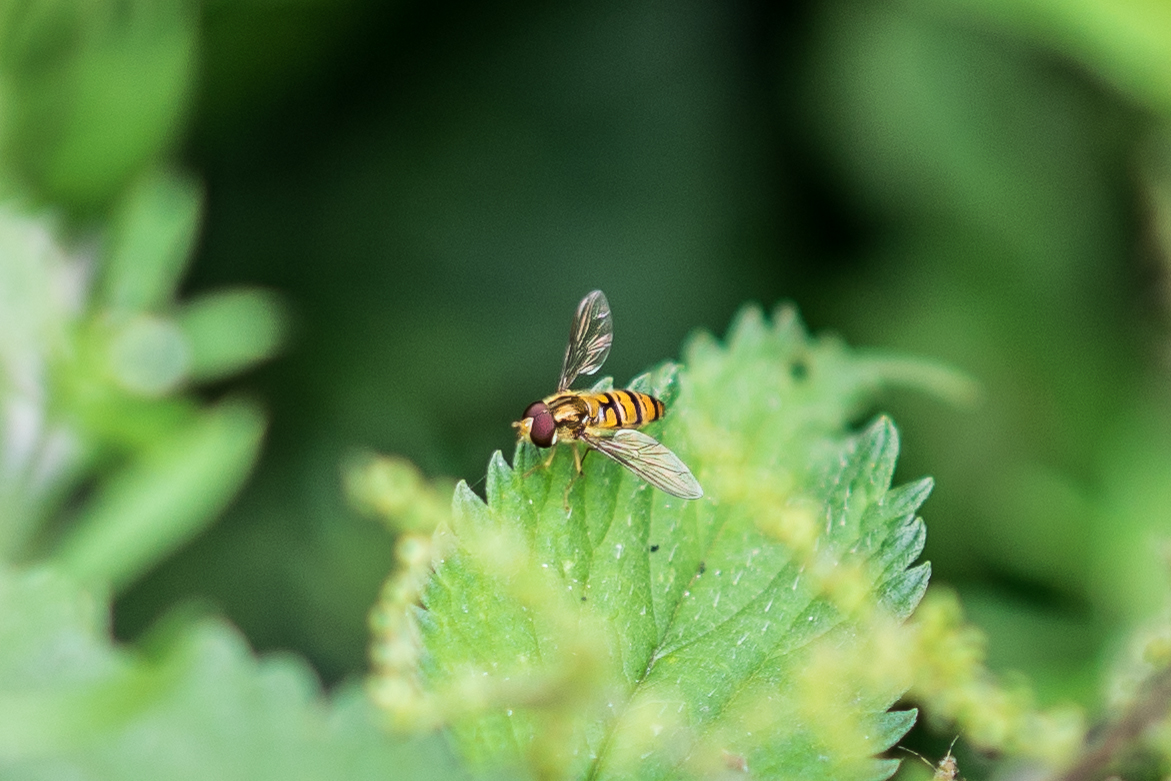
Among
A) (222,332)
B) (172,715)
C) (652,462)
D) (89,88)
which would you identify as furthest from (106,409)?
(172,715)

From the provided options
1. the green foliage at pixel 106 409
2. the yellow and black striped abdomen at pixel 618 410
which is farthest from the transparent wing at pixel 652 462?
the green foliage at pixel 106 409

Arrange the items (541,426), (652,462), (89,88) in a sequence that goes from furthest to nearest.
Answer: (89,88), (541,426), (652,462)

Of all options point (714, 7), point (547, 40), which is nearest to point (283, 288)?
point (547, 40)

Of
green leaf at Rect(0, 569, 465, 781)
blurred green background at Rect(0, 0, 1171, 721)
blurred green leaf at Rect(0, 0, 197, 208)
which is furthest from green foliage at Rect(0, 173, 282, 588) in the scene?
green leaf at Rect(0, 569, 465, 781)

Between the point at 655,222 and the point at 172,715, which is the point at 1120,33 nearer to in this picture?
the point at 655,222

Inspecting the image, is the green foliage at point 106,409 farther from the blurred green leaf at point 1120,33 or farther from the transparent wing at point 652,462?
the blurred green leaf at point 1120,33
